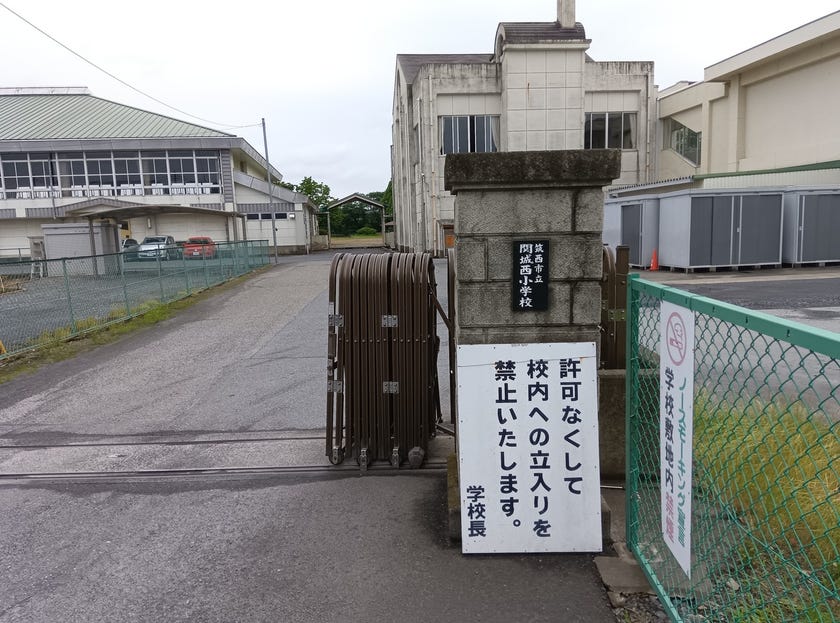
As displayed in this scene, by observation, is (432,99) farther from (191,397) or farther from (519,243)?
(519,243)

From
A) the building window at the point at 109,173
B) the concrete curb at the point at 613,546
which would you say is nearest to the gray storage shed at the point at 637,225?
the concrete curb at the point at 613,546

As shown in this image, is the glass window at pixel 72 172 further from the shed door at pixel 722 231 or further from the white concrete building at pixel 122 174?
the shed door at pixel 722 231

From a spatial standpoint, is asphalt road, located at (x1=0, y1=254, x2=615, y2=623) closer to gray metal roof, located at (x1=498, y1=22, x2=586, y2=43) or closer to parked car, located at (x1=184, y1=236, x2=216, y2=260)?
parked car, located at (x1=184, y1=236, x2=216, y2=260)

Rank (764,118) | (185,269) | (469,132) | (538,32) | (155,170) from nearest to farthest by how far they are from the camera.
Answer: (185,269)
(764,118)
(538,32)
(469,132)
(155,170)

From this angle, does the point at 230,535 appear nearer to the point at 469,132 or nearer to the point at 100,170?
the point at 469,132

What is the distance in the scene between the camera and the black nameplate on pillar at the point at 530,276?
3.22m

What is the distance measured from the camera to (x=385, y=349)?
14.4 feet

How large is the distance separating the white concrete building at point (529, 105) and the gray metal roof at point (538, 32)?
0.16ft

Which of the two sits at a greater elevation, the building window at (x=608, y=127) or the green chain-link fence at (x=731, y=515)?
the building window at (x=608, y=127)

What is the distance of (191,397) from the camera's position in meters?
6.86

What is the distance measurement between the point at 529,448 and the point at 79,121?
4645 cm

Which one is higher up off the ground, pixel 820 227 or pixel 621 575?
A: pixel 820 227

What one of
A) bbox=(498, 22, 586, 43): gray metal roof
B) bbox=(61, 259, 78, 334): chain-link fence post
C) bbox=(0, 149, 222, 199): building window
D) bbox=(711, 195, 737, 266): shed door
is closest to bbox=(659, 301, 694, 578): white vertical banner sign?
bbox=(61, 259, 78, 334): chain-link fence post

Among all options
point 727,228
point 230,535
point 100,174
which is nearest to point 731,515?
point 230,535
